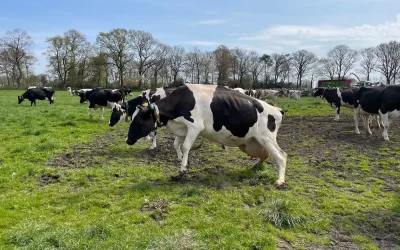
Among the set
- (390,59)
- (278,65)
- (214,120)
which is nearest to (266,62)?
(278,65)

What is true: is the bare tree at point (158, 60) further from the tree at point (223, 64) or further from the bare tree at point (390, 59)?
the bare tree at point (390, 59)

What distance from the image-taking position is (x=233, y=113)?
7.34 meters

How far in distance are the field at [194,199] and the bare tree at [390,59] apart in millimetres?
79012

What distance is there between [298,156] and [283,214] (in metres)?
4.93

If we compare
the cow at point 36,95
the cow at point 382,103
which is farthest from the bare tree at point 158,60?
the cow at point 382,103

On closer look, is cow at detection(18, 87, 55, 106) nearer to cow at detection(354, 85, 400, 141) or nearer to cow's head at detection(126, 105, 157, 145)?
cow's head at detection(126, 105, 157, 145)

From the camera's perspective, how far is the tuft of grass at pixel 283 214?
197 inches

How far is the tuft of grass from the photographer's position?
500 cm

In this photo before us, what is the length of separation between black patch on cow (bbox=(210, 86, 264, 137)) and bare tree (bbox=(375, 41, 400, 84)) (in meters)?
83.0

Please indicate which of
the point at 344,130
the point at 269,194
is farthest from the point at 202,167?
the point at 344,130

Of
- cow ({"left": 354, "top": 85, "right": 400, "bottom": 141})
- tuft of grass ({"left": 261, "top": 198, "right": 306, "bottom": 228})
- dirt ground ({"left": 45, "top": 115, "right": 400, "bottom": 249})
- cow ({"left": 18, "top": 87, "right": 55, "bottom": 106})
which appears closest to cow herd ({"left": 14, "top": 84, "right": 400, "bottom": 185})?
dirt ground ({"left": 45, "top": 115, "right": 400, "bottom": 249})

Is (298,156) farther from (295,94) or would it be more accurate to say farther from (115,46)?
(115,46)

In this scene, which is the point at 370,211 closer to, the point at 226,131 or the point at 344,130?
the point at 226,131

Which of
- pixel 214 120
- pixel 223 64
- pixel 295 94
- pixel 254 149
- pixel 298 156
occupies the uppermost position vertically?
pixel 223 64
